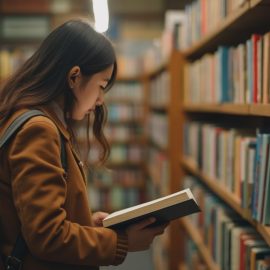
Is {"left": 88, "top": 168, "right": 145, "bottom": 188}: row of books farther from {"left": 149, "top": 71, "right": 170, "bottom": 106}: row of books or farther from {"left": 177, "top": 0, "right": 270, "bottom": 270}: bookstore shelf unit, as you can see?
{"left": 177, "top": 0, "right": 270, "bottom": 270}: bookstore shelf unit

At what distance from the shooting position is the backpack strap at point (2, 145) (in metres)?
1.09

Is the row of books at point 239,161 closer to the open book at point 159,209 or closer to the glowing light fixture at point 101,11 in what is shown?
the open book at point 159,209

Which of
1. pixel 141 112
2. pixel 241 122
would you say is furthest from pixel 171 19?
pixel 141 112

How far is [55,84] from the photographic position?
117cm

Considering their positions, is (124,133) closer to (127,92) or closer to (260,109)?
(127,92)

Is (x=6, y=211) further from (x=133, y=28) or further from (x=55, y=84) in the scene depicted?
(x=133, y=28)

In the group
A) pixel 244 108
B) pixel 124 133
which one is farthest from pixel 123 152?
pixel 244 108

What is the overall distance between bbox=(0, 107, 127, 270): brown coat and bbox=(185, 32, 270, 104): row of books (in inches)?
24.7

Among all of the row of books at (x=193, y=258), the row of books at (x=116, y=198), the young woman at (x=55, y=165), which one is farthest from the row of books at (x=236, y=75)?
the row of books at (x=116, y=198)

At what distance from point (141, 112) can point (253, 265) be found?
15.1 feet

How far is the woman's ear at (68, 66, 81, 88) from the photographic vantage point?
3.87 feet

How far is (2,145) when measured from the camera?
1.09 meters

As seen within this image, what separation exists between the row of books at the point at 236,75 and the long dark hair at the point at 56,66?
1.66ft

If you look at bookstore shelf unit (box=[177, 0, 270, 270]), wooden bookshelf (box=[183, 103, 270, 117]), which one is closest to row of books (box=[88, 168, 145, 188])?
bookstore shelf unit (box=[177, 0, 270, 270])
